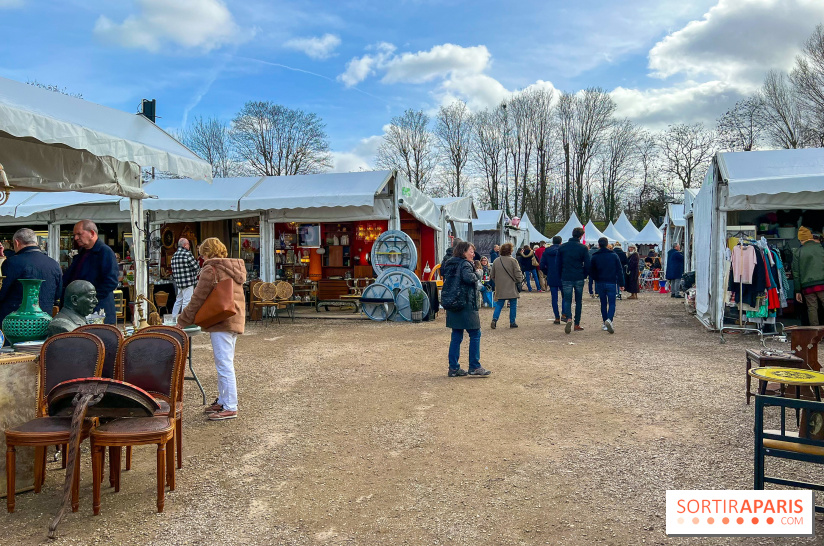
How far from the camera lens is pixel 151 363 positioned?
3.22 m

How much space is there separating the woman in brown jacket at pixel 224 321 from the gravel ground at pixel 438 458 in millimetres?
241

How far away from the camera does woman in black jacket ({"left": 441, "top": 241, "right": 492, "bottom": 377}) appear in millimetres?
5750

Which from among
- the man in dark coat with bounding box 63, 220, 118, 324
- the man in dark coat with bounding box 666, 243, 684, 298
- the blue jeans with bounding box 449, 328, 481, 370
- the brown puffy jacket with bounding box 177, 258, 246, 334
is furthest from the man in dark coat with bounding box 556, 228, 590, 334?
the man in dark coat with bounding box 666, 243, 684, 298

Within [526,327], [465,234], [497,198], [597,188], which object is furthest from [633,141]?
[526,327]

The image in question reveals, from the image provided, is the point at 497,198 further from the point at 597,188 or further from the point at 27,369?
the point at 27,369

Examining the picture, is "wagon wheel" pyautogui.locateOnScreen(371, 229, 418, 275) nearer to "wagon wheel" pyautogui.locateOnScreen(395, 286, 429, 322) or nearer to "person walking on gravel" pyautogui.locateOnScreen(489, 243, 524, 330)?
"wagon wheel" pyautogui.locateOnScreen(395, 286, 429, 322)

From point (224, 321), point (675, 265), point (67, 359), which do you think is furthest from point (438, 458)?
point (675, 265)

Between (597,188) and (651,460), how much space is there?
127 feet

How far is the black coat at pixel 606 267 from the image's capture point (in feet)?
28.6

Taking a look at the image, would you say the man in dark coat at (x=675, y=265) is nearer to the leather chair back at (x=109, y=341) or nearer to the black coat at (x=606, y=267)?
the black coat at (x=606, y=267)

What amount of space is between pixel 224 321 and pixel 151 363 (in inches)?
47.3

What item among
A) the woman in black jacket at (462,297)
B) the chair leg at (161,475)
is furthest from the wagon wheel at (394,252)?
the chair leg at (161,475)

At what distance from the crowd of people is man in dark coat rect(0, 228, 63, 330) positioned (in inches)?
135

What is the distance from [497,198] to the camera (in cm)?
3878
